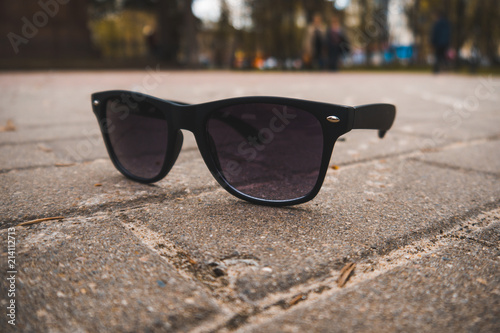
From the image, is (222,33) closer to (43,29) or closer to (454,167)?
(43,29)

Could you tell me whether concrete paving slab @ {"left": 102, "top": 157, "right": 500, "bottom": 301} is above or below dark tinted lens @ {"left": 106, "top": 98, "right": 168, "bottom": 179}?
below

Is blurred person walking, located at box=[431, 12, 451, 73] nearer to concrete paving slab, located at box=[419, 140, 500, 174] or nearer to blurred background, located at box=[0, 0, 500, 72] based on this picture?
blurred background, located at box=[0, 0, 500, 72]

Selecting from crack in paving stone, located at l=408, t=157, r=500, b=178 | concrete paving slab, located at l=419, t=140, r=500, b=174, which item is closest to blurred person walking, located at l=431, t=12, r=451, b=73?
concrete paving slab, located at l=419, t=140, r=500, b=174

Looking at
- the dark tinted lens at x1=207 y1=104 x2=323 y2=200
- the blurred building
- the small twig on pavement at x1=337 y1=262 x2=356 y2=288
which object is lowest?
the small twig on pavement at x1=337 y1=262 x2=356 y2=288

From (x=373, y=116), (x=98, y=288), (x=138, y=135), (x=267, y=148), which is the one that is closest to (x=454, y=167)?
(x=373, y=116)

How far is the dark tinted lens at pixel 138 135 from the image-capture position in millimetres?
1496

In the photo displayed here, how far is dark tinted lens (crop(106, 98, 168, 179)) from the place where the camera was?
1496 millimetres

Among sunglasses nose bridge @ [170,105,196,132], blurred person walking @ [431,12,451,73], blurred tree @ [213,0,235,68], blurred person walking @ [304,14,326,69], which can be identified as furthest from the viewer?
blurred tree @ [213,0,235,68]

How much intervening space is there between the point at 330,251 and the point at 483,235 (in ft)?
1.43

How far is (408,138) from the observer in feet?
8.45

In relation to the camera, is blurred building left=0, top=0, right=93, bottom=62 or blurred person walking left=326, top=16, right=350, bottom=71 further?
blurred building left=0, top=0, right=93, bottom=62

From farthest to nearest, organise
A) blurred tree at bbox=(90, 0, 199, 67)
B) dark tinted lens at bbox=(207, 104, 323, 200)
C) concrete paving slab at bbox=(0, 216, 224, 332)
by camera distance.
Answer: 1. blurred tree at bbox=(90, 0, 199, 67)
2. dark tinted lens at bbox=(207, 104, 323, 200)
3. concrete paving slab at bbox=(0, 216, 224, 332)

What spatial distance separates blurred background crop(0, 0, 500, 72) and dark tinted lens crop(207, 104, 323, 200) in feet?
43.4

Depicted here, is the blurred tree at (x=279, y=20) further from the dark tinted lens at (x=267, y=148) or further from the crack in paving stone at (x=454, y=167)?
the dark tinted lens at (x=267, y=148)
